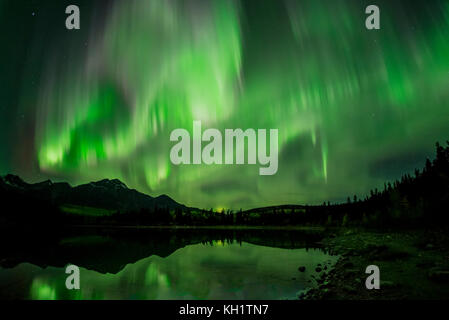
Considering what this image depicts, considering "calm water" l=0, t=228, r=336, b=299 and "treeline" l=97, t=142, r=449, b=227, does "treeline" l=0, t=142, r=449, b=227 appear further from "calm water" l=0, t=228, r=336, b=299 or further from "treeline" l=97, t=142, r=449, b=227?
"calm water" l=0, t=228, r=336, b=299

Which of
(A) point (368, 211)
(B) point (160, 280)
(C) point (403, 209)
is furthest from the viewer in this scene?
(A) point (368, 211)

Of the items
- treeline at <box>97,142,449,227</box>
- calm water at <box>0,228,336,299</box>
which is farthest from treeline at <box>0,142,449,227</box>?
calm water at <box>0,228,336,299</box>

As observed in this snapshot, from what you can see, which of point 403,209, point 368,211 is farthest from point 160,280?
point 368,211

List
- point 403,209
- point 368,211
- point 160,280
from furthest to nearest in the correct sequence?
point 368,211 → point 403,209 → point 160,280

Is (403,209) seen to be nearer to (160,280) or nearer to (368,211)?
(368,211)

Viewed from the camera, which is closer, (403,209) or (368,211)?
(403,209)

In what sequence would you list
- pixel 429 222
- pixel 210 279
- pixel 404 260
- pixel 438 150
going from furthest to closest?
pixel 438 150, pixel 429 222, pixel 210 279, pixel 404 260

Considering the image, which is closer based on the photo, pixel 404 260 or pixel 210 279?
pixel 404 260

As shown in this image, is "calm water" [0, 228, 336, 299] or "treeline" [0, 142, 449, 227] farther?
"treeline" [0, 142, 449, 227]

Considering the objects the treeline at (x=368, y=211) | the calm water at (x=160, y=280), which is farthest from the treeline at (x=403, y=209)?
the calm water at (x=160, y=280)
